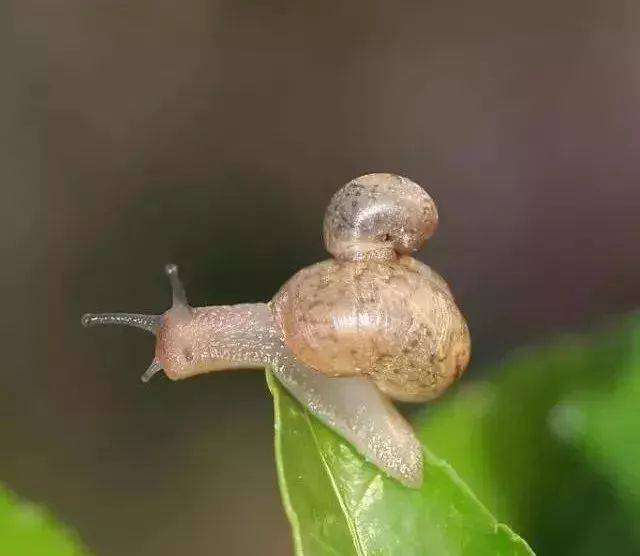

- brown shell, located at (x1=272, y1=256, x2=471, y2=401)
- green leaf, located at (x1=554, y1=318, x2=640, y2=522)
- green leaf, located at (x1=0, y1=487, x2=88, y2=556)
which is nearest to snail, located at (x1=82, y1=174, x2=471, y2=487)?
brown shell, located at (x1=272, y1=256, x2=471, y2=401)

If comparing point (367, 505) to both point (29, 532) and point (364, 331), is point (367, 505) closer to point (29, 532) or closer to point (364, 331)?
point (364, 331)

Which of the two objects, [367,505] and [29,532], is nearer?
[367,505]

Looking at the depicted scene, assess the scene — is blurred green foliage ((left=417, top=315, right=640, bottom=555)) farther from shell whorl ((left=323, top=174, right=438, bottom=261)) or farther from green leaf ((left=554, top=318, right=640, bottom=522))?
shell whorl ((left=323, top=174, right=438, bottom=261))

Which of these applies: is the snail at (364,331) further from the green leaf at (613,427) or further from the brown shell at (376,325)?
the green leaf at (613,427)

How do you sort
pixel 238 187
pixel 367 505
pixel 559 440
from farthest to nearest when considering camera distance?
1. pixel 238 187
2. pixel 559 440
3. pixel 367 505

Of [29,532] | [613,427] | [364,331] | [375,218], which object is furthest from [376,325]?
[29,532]

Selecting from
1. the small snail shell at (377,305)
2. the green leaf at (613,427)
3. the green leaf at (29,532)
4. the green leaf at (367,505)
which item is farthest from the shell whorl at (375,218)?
the green leaf at (29,532)

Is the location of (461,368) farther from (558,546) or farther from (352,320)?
(558,546)
